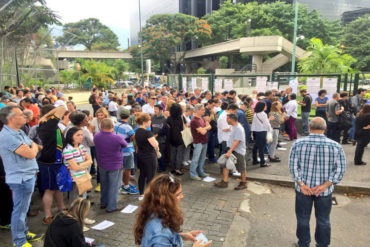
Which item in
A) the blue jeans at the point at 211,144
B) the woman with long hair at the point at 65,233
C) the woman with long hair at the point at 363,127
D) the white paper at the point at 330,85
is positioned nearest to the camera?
the woman with long hair at the point at 65,233

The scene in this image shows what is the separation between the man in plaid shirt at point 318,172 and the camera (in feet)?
11.0

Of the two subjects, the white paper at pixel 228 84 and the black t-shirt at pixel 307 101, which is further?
the white paper at pixel 228 84

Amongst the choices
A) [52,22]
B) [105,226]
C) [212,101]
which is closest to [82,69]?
[52,22]

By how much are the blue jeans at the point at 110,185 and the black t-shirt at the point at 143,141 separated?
0.57m

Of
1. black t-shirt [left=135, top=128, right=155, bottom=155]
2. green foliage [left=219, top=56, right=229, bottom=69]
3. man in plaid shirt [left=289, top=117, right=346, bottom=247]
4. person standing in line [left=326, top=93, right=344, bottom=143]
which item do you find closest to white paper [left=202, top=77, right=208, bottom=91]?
person standing in line [left=326, top=93, right=344, bottom=143]

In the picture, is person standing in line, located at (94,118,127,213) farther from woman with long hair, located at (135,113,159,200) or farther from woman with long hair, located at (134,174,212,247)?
woman with long hair, located at (134,174,212,247)

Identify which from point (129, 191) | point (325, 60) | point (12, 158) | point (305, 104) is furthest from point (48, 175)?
point (325, 60)

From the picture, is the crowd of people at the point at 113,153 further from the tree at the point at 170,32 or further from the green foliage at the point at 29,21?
the tree at the point at 170,32

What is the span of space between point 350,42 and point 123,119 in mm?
43837

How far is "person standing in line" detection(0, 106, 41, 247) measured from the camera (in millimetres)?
3430

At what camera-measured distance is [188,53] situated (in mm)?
52625

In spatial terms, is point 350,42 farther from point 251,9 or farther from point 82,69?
point 82,69

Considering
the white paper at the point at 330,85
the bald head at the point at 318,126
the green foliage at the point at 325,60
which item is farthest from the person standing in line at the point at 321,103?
the green foliage at the point at 325,60

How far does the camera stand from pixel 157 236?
1.91 meters
